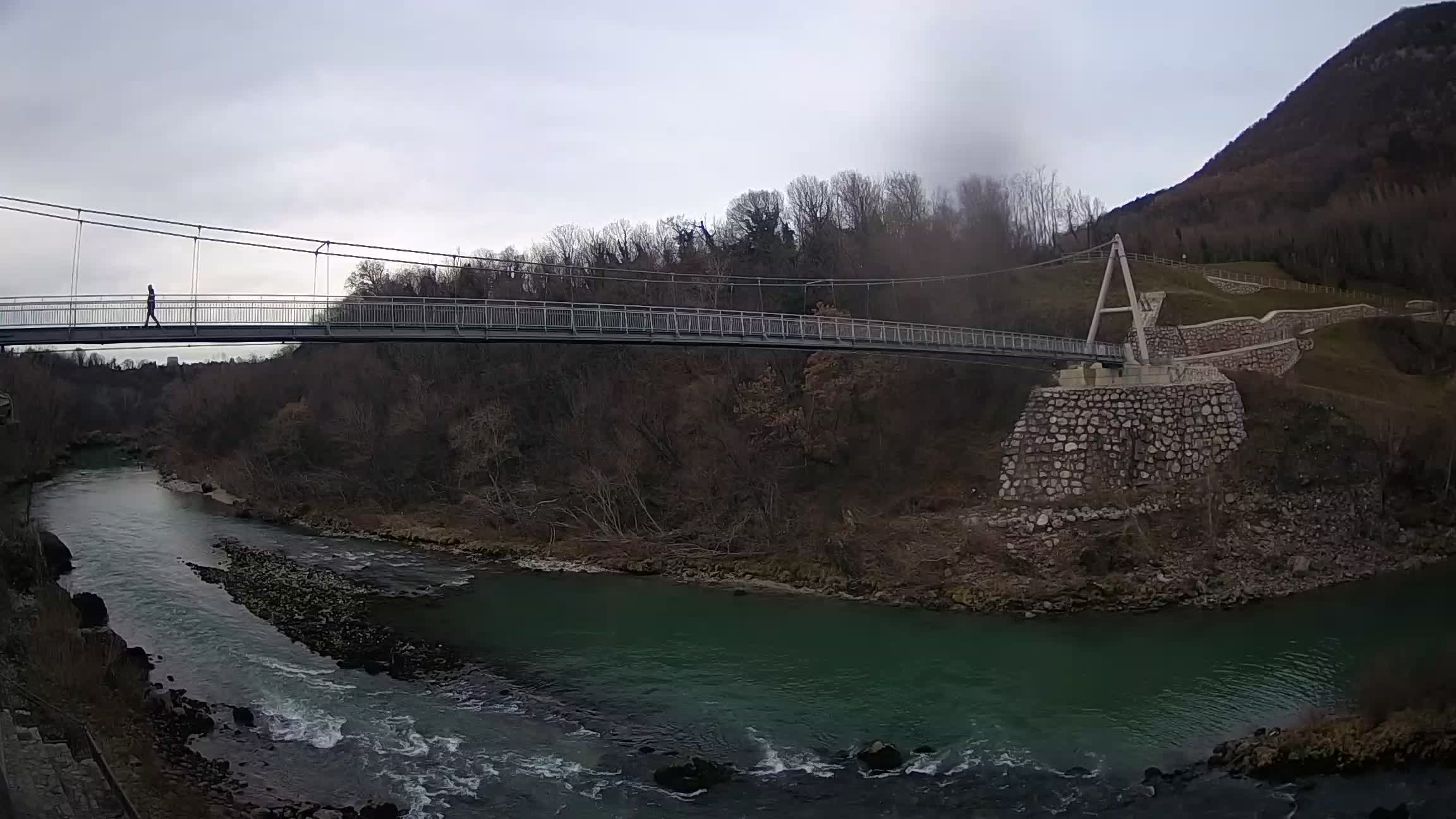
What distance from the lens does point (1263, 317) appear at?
113 ft

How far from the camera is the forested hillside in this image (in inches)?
1810

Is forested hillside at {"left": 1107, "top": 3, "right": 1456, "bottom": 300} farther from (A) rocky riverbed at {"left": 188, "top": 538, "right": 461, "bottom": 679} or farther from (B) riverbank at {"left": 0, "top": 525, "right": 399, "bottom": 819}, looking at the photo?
(B) riverbank at {"left": 0, "top": 525, "right": 399, "bottom": 819}

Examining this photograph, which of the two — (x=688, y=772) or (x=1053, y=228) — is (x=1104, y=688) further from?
(x=1053, y=228)

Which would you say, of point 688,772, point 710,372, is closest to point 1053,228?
point 710,372

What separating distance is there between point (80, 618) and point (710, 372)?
74.0 feet

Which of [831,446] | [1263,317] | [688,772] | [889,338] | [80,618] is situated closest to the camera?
[688,772]

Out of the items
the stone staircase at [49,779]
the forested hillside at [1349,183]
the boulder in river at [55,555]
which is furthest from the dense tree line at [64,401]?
the forested hillside at [1349,183]

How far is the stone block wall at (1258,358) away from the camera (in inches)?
1136

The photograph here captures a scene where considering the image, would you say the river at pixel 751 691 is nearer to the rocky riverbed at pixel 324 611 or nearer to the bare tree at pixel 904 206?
the rocky riverbed at pixel 324 611

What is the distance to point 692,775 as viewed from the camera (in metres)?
12.9

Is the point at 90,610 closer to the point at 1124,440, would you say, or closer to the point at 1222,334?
the point at 1124,440

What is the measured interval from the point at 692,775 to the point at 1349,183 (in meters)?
72.3

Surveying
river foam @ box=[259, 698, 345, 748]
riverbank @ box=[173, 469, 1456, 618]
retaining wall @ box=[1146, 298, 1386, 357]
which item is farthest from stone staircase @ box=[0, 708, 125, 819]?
retaining wall @ box=[1146, 298, 1386, 357]

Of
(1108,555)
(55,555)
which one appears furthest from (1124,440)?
(55,555)
